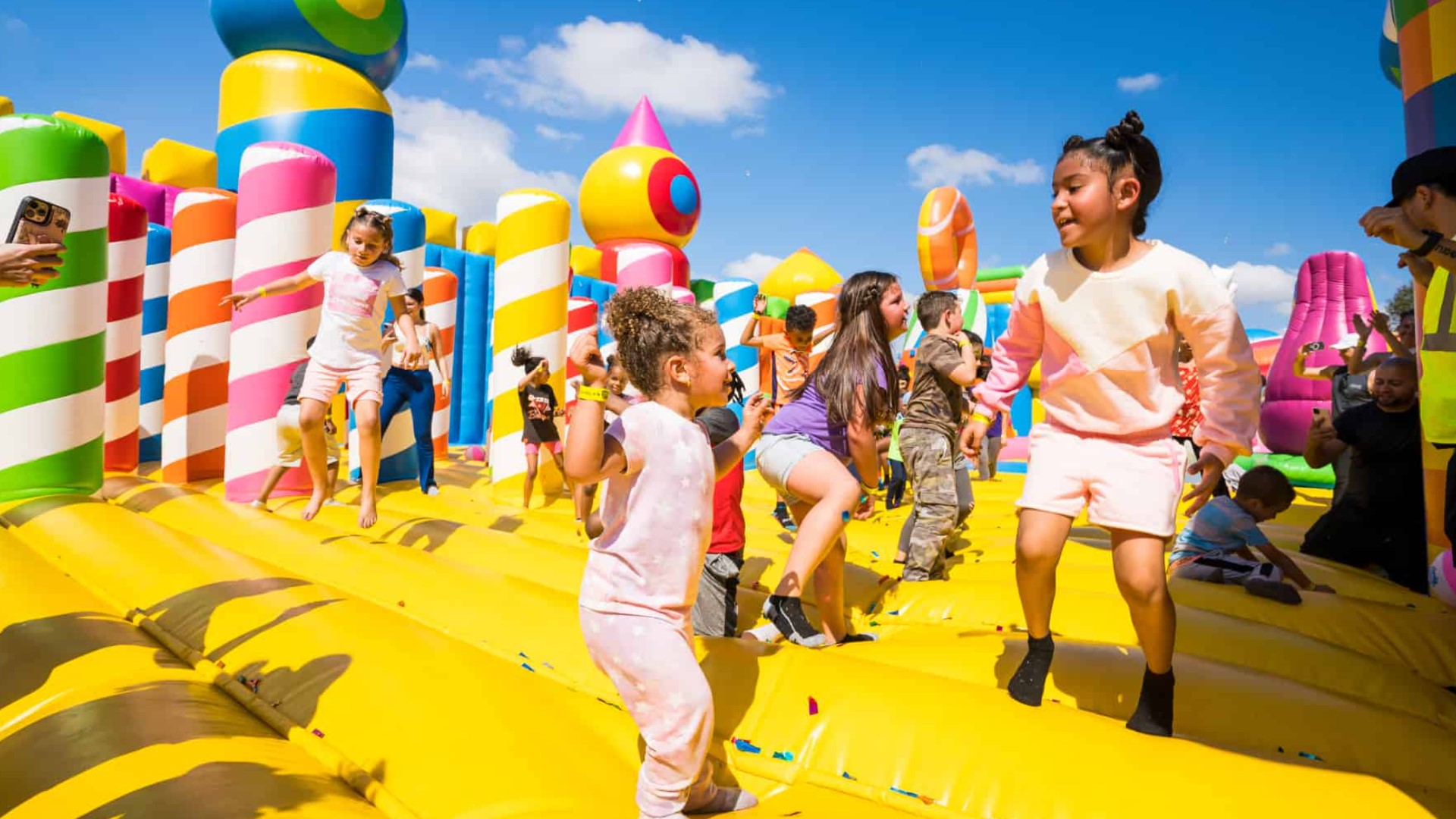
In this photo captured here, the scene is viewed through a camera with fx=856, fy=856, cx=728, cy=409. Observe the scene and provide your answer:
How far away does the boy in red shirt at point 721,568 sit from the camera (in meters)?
2.35

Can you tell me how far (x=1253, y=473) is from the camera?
3.17 metres

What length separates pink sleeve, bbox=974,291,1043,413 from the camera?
1908 mm

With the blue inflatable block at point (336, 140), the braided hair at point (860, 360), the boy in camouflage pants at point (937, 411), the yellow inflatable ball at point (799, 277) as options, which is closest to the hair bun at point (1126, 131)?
the braided hair at point (860, 360)

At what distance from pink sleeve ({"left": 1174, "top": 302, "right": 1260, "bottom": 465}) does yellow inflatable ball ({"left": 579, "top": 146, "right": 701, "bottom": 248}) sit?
7.83m

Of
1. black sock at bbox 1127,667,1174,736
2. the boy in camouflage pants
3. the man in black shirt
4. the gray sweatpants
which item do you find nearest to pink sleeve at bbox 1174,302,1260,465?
black sock at bbox 1127,667,1174,736

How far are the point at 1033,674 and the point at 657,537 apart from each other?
82 cm

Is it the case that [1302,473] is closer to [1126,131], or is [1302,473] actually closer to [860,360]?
[860,360]

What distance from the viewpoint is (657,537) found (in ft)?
4.75

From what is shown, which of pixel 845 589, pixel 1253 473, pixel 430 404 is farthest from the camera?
pixel 430 404

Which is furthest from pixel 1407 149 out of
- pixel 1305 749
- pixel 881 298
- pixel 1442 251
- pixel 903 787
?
pixel 903 787

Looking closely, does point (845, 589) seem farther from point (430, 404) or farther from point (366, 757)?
point (430, 404)

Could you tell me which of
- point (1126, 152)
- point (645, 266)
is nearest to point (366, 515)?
point (1126, 152)

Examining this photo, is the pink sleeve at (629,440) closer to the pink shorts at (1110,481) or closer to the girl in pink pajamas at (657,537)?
the girl in pink pajamas at (657,537)

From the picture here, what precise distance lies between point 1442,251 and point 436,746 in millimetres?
1952
